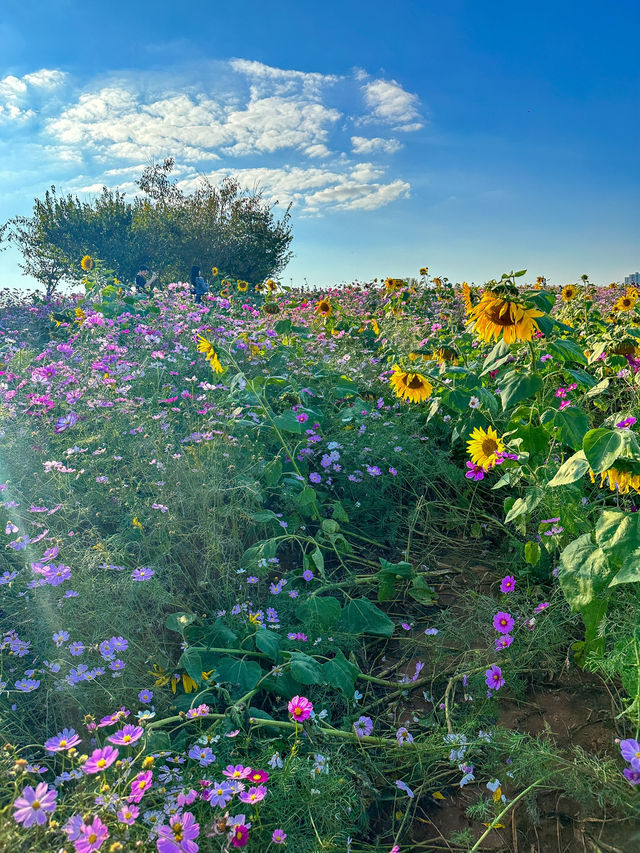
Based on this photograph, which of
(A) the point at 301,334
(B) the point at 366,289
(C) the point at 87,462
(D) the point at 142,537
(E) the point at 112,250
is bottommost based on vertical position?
(D) the point at 142,537

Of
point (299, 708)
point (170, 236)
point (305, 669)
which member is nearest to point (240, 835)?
point (299, 708)

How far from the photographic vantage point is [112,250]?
59.7 feet

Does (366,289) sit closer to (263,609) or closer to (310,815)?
(263,609)

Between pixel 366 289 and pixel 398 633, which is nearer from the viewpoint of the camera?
pixel 398 633

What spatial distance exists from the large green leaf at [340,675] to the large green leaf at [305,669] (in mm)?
35

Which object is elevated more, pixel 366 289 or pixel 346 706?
pixel 366 289

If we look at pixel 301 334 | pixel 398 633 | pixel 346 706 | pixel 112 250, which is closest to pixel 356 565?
pixel 398 633

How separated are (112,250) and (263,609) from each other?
18.3m

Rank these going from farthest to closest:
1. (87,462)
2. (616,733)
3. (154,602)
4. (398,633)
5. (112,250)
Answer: (112,250)
(87,462)
(398,633)
(154,602)
(616,733)

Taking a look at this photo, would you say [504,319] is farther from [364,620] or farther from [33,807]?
[33,807]

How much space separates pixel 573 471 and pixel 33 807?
1.51m

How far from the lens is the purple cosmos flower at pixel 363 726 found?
5.66 feet

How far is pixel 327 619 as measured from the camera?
2.00 meters

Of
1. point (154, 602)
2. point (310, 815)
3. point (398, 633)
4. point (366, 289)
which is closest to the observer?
point (310, 815)
